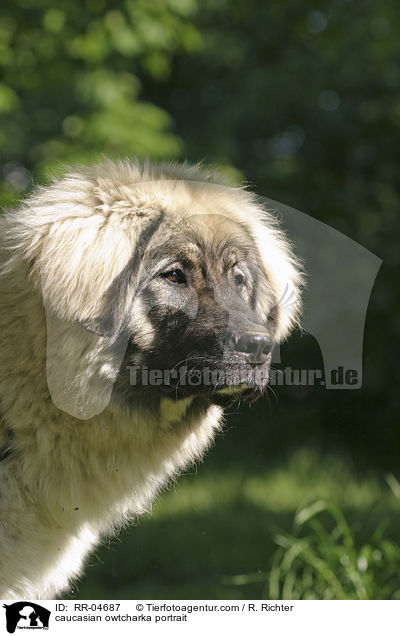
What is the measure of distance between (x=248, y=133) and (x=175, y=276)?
302 inches

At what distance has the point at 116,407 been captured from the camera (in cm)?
294

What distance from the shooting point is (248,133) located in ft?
33.2

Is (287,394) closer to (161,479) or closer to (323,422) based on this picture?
(323,422)

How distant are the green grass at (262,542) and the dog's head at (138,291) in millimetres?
1248

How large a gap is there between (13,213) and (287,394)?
5160mm

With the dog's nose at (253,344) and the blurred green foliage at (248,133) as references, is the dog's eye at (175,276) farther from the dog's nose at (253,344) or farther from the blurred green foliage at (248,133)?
the blurred green foliage at (248,133)

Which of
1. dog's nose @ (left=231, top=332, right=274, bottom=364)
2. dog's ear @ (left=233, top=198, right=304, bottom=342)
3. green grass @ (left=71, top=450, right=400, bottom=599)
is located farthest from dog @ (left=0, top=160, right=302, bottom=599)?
green grass @ (left=71, top=450, right=400, bottom=599)

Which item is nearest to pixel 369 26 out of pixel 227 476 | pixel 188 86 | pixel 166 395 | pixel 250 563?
pixel 188 86

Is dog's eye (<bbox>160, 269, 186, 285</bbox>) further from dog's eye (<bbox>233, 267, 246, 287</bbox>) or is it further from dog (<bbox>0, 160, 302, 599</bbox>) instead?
dog's eye (<bbox>233, 267, 246, 287</bbox>)

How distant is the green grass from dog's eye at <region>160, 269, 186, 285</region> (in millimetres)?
1491
